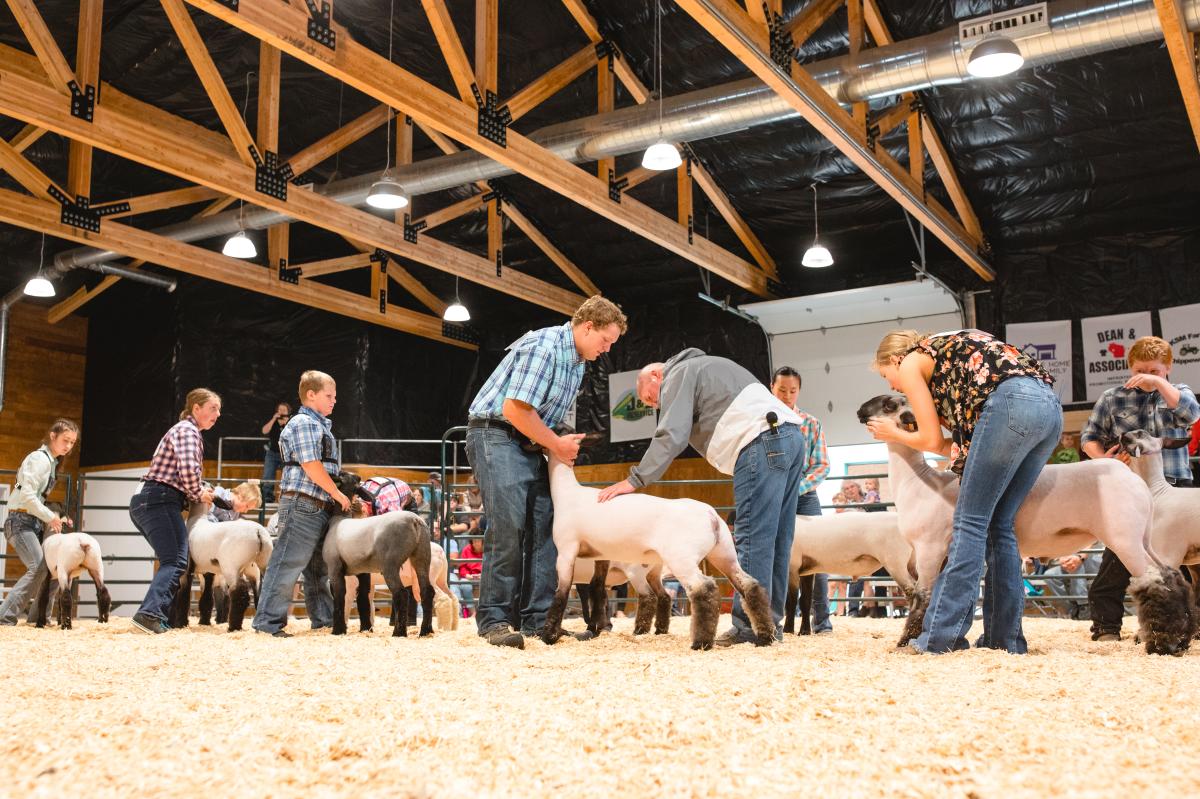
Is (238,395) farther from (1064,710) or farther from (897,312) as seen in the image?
(1064,710)

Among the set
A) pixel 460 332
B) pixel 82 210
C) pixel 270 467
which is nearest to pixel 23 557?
pixel 82 210

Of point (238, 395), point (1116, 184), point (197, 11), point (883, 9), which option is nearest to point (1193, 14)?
point (883, 9)

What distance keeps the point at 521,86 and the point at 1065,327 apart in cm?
758

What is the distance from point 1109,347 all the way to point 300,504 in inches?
416

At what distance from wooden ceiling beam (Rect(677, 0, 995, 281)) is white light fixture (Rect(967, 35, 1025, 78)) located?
148 centimetres

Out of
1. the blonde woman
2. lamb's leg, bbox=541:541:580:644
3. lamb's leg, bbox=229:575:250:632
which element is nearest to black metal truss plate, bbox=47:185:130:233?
lamb's leg, bbox=229:575:250:632

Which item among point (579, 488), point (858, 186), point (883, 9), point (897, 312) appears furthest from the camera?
point (897, 312)

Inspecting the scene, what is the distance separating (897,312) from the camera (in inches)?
553

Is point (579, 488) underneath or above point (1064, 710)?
above

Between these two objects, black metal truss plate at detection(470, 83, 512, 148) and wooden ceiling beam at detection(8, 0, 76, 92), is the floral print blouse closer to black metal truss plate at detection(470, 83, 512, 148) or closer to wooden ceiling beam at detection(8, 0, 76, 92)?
black metal truss plate at detection(470, 83, 512, 148)

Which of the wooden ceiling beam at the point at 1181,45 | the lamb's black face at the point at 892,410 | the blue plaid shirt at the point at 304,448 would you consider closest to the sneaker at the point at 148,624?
the blue plaid shirt at the point at 304,448

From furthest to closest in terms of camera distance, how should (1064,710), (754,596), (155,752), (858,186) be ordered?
(858,186) → (754,596) → (1064,710) → (155,752)

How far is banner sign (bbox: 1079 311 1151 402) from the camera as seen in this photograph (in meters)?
12.2

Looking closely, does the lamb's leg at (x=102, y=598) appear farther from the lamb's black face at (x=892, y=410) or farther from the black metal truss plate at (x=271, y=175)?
the lamb's black face at (x=892, y=410)
